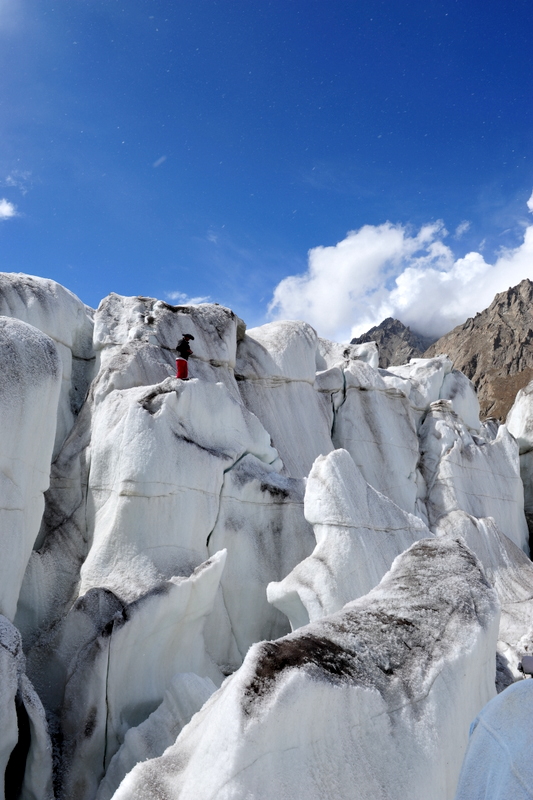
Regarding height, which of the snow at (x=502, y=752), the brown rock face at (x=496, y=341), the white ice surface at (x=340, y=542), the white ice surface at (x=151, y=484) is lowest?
the snow at (x=502, y=752)

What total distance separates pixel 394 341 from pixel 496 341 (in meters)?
8.16

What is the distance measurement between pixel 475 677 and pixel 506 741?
286cm

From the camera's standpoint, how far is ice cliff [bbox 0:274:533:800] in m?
3.07

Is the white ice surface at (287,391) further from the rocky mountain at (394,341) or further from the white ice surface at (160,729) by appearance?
the rocky mountain at (394,341)

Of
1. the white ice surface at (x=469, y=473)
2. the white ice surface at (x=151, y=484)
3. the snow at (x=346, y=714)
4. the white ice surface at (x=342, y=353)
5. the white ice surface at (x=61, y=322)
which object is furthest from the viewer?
the white ice surface at (x=342, y=353)

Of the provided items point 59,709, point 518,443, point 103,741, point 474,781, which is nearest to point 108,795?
point 103,741

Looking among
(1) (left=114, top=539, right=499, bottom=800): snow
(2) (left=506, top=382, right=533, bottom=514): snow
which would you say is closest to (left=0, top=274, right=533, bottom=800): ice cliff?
(1) (left=114, top=539, right=499, bottom=800): snow

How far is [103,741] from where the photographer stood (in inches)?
219

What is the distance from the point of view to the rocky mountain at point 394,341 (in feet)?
143

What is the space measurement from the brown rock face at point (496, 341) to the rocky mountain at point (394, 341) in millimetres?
1606

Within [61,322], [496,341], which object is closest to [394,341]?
[496,341]

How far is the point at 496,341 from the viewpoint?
1640 inches

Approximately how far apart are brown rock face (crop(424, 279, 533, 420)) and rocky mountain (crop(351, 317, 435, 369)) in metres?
1.61

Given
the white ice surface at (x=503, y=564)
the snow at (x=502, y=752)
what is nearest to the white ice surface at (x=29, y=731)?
the snow at (x=502, y=752)
